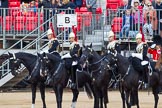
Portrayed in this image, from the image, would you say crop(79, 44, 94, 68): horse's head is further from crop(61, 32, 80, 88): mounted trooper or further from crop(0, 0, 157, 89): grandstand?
crop(0, 0, 157, 89): grandstand

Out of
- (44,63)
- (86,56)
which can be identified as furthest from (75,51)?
(44,63)

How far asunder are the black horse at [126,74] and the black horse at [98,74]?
34 centimetres

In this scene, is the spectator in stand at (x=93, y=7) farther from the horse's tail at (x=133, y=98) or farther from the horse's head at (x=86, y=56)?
the horse's tail at (x=133, y=98)

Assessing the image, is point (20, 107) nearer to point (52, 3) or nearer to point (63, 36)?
point (63, 36)

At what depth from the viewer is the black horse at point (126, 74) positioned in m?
24.1

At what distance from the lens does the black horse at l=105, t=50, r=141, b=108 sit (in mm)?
24062

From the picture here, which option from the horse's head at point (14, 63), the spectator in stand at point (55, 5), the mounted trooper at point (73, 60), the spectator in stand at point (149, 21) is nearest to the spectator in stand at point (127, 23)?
the spectator in stand at point (149, 21)

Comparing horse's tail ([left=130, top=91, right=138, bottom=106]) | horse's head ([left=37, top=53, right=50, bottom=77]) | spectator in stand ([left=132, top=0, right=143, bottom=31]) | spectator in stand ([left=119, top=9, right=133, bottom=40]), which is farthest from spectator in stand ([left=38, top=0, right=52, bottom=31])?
horse's tail ([left=130, top=91, right=138, bottom=106])

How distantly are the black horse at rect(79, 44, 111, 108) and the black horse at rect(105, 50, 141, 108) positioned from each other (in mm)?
342

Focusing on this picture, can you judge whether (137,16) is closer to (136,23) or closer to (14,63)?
(136,23)

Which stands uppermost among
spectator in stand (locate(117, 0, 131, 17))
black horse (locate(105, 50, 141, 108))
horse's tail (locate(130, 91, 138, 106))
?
spectator in stand (locate(117, 0, 131, 17))

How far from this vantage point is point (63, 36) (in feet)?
106

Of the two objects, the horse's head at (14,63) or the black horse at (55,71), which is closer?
the black horse at (55,71)

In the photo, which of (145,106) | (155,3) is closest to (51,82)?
(145,106)
